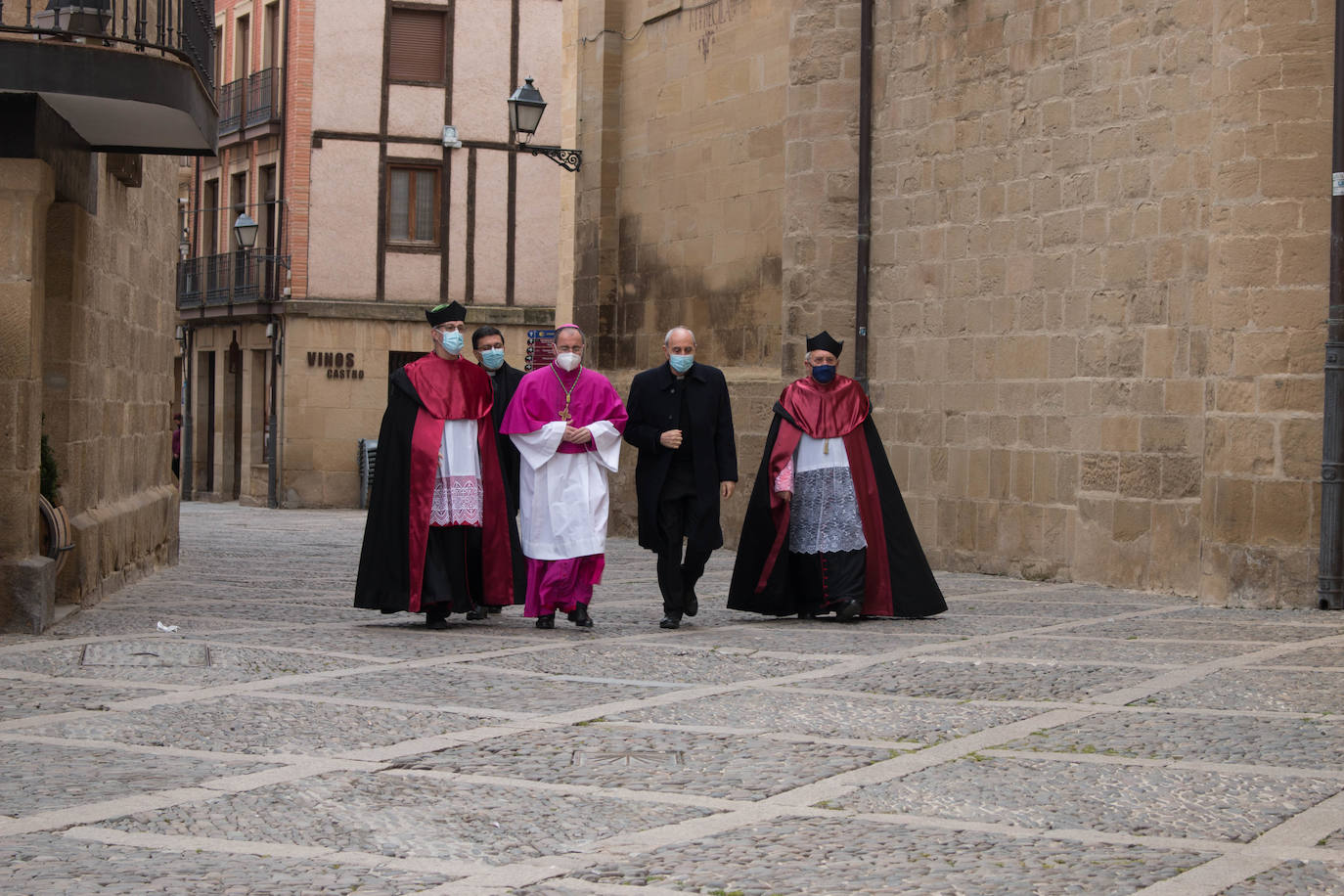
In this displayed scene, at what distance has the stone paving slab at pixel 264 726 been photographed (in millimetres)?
6688

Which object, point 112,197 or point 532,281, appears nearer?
point 112,197

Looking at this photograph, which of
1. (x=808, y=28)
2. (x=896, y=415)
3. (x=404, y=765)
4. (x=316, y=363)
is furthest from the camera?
(x=316, y=363)

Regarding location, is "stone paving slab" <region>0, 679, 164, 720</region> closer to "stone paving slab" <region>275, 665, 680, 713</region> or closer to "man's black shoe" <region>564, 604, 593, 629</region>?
"stone paving slab" <region>275, 665, 680, 713</region>

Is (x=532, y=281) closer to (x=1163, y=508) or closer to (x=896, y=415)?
(x=896, y=415)

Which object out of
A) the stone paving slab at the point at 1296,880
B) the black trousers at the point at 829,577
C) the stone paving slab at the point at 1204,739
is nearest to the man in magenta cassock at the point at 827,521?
the black trousers at the point at 829,577

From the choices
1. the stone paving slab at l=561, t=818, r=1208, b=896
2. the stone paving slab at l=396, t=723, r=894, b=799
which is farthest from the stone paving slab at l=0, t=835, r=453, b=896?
the stone paving slab at l=396, t=723, r=894, b=799

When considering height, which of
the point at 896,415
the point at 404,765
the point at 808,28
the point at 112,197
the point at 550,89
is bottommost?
the point at 404,765

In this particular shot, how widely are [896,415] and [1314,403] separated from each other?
16.3ft

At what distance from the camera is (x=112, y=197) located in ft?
42.5

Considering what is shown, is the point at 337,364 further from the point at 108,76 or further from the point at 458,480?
the point at 108,76

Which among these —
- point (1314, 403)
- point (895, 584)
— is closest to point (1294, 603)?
point (1314, 403)

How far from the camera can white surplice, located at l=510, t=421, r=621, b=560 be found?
427 inches

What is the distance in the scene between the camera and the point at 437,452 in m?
10.9

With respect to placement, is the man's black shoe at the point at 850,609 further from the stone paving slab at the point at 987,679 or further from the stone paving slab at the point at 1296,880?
the stone paving slab at the point at 1296,880
